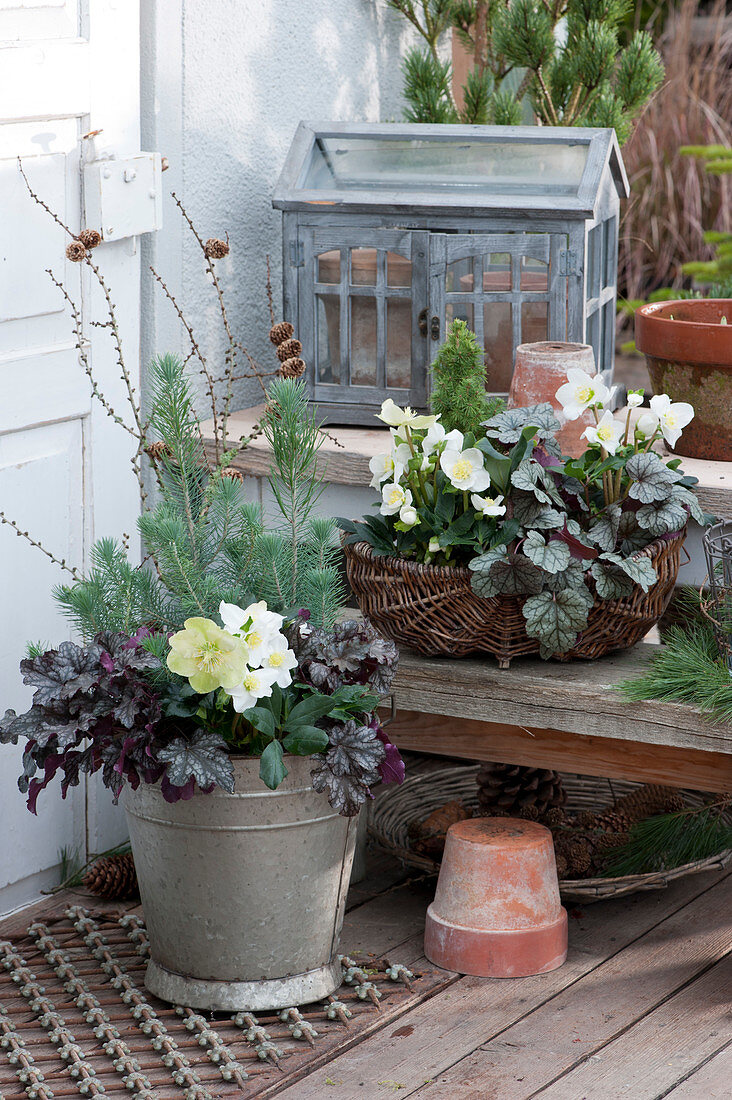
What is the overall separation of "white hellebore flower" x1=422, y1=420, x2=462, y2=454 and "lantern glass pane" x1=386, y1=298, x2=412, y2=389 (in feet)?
1.92

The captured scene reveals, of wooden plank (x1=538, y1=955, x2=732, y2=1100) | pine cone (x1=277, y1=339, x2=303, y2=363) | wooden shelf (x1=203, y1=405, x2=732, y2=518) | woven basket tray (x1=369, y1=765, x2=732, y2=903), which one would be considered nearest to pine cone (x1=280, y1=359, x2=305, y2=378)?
pine cone (x1=277, y1=339, x2=303, y2=363)

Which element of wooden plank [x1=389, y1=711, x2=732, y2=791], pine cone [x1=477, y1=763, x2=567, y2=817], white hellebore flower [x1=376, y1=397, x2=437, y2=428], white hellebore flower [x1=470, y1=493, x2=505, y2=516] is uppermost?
white hellebore flower [x1=376, y1=397, x2=437, y2=428]

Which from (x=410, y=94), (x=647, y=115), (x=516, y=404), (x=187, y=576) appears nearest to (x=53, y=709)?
(x=187, y=576)

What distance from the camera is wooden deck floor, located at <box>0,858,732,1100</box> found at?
1979mm

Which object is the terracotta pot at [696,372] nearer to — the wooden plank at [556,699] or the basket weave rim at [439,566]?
the basket weave rim at [439,566]

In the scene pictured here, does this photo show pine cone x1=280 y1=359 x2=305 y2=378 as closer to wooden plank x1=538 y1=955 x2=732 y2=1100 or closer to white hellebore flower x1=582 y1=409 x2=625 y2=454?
white hellebore flower x1=582 y1=409 x2=625 y2=454

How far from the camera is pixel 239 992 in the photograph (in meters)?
2.14

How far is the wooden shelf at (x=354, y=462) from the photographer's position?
2389mm

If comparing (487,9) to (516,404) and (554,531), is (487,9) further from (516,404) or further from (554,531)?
(554,531)

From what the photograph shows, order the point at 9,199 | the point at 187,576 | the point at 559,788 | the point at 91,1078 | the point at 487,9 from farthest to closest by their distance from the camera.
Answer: the point at 487,9 < the point at 559,788 < the point at 9,199 < the point at 187,576 < the point at 91,1078

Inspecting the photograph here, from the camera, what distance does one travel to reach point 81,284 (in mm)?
2510

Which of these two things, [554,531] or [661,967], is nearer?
[554,531]

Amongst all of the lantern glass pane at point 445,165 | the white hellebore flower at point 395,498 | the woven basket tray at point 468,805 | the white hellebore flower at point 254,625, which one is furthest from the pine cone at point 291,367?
the woven basket tray at point 468,805

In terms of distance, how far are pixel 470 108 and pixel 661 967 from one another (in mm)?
2037
